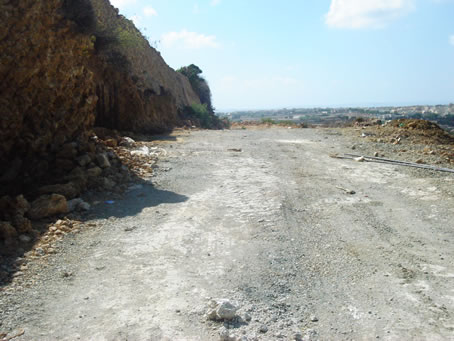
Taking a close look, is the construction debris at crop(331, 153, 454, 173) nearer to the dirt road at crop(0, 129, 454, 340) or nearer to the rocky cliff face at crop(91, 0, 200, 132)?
the dirt road at crop(0, 129, 454, 340)

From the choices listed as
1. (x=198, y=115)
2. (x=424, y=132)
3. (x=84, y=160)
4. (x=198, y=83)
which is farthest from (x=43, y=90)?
(x=198, y=83)

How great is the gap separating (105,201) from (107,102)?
799 centimetres

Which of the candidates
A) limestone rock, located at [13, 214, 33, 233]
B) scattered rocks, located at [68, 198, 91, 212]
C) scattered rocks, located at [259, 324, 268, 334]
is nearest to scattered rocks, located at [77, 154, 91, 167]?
scattered rocks, located at [68, 198, 91, 212]

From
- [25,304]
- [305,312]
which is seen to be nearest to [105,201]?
[25,304]

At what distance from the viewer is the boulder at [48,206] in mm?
5520

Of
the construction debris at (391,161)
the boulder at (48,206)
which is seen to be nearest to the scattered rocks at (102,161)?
the boulder at (48,206)

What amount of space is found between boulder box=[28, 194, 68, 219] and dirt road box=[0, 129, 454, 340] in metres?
0.64

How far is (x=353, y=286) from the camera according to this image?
3.90 meters

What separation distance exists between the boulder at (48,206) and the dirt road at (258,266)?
64 cm

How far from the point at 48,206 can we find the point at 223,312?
344 centimetres

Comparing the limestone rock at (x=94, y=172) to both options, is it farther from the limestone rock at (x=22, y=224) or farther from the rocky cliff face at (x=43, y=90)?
the limestone rock at (x=22, y=224)

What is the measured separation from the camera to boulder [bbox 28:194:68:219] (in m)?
5.52

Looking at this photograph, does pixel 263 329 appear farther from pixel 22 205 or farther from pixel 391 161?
pixel 391 161

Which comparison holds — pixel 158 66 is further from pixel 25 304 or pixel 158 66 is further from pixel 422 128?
pixel 25 304
